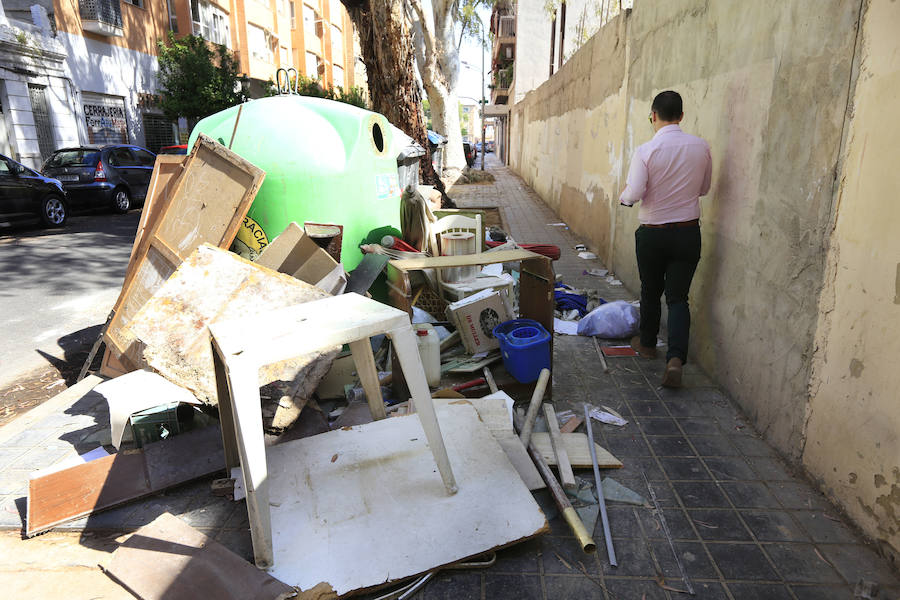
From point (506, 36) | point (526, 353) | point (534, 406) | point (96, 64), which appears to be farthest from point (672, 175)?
point (506, 36)

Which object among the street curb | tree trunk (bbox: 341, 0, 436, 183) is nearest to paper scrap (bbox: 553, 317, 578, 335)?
the street curb

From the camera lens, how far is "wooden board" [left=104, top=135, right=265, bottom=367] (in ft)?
14.3

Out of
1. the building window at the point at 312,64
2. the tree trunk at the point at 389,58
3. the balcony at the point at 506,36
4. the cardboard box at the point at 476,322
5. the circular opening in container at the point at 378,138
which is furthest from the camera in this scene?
the balcony at the point at 506,36

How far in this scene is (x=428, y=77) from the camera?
55.6 feet

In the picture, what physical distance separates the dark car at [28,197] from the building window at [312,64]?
2715 cm

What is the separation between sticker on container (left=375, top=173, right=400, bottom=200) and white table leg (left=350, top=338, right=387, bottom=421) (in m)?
3.10

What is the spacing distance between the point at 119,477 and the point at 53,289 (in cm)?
512

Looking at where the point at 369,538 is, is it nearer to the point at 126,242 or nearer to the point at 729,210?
the point at 729,210

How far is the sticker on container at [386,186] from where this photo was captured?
5887mm

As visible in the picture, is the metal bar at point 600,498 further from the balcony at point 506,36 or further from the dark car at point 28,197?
the balcony at point 506,36

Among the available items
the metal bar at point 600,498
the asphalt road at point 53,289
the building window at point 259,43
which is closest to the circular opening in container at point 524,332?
the metal bar at point 600,498

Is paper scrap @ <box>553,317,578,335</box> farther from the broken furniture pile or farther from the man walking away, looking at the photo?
the man walking away

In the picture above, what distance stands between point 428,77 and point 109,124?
39.7ft

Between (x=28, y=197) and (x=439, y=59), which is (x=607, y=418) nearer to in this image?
(x=28, y=197)
